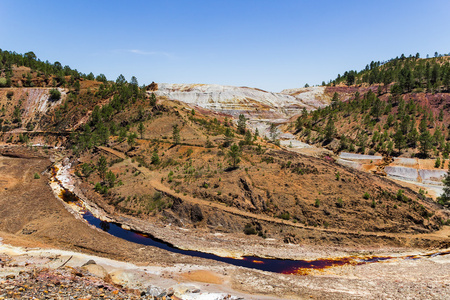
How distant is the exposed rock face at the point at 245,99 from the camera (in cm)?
13600

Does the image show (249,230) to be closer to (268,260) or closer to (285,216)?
(285,216)

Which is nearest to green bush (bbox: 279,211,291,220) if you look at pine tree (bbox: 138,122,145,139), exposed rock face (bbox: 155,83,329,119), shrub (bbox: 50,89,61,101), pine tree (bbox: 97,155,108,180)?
pine tree (bbox: 97,155,108,180)

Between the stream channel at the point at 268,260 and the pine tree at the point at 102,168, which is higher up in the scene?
the pine tree at the point at 102,168

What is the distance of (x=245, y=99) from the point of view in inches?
5782

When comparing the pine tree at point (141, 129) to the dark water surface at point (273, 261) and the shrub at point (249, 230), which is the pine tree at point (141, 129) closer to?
the dark water surface at point (273, 261)

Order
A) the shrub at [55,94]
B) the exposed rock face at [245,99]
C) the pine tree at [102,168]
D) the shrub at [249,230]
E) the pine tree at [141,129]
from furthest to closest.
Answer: the exposed rock face at [245,99] → the shrub at [55,94] → the pine tree at [141,129] → the pine tree at [102,168] → the shrub at [249,230]

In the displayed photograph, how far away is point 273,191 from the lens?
1893 inches

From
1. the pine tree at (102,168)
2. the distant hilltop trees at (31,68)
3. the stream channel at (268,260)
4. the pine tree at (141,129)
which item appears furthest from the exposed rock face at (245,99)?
the stream channel at (268,260)

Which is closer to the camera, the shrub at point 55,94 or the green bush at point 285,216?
the green bush at point 285,216

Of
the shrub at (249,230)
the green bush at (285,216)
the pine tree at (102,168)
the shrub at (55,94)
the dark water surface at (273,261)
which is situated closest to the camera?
the dark water surface at (273,261)

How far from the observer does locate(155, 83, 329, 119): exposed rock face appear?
446 feet

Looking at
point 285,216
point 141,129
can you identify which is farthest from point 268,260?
point 141,129

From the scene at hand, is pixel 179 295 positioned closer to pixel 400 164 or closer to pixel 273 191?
pixel 273 191

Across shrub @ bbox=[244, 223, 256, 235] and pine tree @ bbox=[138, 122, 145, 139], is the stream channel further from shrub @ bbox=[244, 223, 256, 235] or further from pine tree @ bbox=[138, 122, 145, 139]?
pine tree @ bbox=[138, 122, 145, 139]
